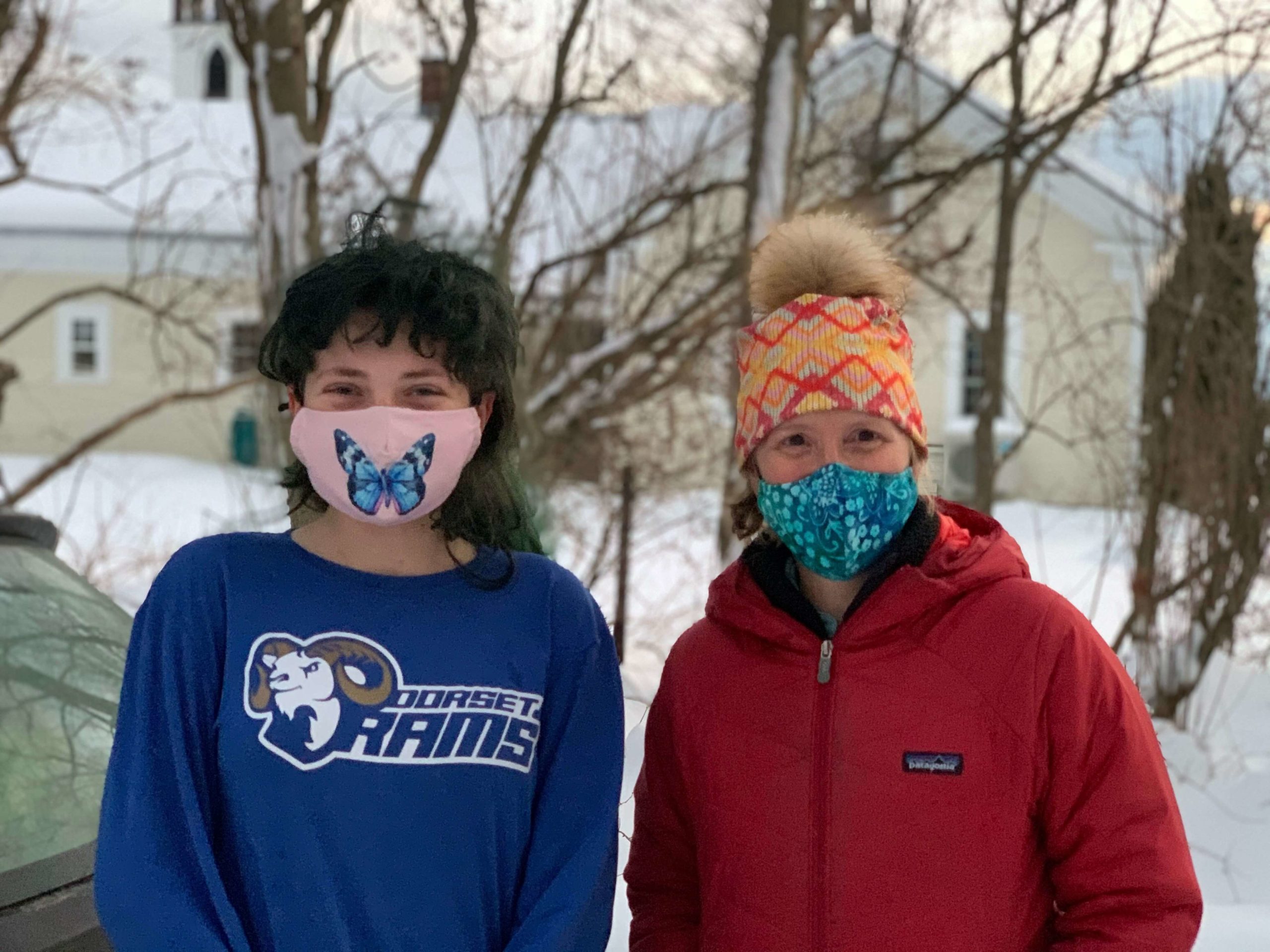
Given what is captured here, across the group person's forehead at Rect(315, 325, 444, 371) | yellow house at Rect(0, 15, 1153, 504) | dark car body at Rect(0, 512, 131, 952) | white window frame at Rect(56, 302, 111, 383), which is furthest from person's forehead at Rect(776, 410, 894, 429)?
white window frame at Rect(56, 302, 111, 383)

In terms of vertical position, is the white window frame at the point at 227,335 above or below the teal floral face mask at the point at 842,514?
below

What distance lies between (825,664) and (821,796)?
0.19 m

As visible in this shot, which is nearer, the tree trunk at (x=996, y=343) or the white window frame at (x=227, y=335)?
the tree trunk at (x=996, y=343)

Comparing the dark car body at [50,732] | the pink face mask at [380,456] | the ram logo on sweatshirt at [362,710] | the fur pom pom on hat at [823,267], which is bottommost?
the dark car body at [50,732]

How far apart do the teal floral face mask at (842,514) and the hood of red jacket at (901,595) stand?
7 centimetres

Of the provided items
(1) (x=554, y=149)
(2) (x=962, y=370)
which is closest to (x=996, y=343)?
(1) (x=554, y=149)

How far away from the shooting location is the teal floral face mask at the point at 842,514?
2205 mm

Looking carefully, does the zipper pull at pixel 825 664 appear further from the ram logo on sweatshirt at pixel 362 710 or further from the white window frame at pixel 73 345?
the white window frame at pixel 73 345

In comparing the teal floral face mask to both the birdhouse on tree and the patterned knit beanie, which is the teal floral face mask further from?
the birdhouse on tree

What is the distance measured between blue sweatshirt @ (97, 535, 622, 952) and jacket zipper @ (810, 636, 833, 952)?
0.96 feet

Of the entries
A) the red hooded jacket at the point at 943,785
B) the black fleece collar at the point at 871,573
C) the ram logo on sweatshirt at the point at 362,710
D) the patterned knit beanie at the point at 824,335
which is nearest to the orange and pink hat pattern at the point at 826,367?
the patterned knit beanie at the point at 824,335

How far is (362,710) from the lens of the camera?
1.96 m

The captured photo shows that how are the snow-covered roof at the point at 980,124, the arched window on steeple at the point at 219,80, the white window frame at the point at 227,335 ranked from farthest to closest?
the arched window on steeple at the point at 219,80, the white window frame at the point at 227,335, the snow-covered roof at the point at 980,124

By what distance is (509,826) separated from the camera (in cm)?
200
